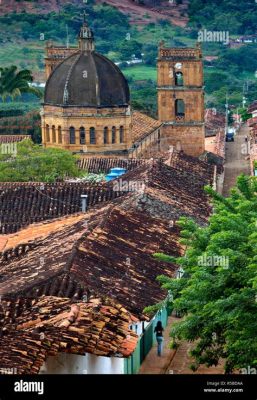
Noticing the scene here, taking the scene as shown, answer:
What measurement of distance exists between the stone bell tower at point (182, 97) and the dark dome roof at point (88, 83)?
9.53m

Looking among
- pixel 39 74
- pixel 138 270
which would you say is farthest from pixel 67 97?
pixel 39 74

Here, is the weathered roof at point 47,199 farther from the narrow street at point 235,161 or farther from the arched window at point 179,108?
the arched window at point 179,108

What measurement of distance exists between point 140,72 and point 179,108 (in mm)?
56331

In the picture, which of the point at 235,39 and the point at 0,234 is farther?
the point at 235,39

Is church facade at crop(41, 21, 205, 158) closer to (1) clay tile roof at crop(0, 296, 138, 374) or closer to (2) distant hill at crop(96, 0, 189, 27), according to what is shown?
(1) clay tile roof at crop(0, 296, 138, 374)

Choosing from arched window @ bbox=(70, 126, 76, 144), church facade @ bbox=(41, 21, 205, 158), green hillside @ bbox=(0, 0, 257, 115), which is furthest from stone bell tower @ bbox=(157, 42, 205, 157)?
green hillside @ bbox=(0, 0, 257, 115)

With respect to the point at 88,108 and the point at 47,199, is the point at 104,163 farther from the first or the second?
the point at 47,199

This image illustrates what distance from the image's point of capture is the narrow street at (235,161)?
74.6 metres

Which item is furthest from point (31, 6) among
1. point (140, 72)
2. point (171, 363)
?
point (171, 363)

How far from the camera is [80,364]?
31.1 m
